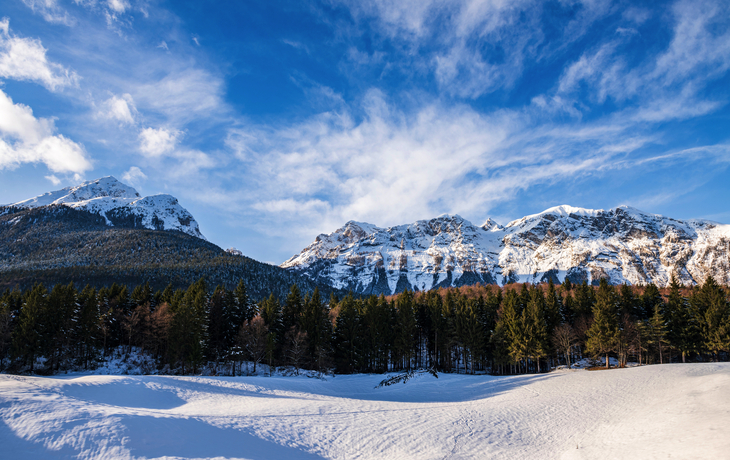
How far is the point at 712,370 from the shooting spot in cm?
3612

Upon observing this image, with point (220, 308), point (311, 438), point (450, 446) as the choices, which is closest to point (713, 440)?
point (450, 446)

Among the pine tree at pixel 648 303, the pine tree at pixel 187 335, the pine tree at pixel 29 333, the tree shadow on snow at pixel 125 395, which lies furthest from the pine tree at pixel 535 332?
the pine tree at pixel 29 333

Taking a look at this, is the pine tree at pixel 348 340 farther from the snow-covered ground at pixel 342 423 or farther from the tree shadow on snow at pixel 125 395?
the tree shadow on snow at pixel 125 395

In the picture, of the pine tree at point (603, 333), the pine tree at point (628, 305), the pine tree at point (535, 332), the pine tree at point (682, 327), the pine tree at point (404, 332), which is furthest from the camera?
the pine tree at point (628, 305)

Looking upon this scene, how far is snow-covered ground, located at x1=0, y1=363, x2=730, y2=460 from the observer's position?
1334cm

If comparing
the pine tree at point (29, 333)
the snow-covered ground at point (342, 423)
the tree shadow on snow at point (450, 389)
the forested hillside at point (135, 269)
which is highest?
the forested hillside at point (135, 269)

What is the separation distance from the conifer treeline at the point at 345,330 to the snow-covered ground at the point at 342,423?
59.3 ft

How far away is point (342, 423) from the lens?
737 inches

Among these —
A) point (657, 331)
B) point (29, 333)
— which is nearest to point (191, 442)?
point (29, 333)

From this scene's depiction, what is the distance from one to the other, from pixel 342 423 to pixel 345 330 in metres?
36.2

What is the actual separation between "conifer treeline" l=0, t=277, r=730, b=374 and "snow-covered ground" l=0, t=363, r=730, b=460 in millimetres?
18079

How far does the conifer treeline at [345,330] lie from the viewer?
45.5 m

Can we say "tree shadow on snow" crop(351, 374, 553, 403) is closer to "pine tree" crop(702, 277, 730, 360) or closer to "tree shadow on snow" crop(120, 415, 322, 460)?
"tree shadow on snow" crop(120, 415, 322, 460)

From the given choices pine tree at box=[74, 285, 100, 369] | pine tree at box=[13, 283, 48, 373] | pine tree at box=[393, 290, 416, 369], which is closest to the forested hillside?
pine tree at box=[74, 285, 100, 369]
